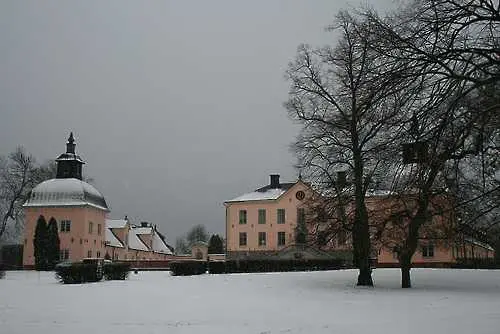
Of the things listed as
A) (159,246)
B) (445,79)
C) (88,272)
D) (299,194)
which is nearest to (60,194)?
(299,194)

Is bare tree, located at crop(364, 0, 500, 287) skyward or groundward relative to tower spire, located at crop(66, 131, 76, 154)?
groundward

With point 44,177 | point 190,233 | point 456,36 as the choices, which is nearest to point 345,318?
point 456,36

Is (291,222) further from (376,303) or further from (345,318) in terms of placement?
(345,318)

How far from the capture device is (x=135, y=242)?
8556cm

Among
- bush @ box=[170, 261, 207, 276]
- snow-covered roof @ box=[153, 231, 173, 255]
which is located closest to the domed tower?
bush @ box=[170, 261, 207, 276]

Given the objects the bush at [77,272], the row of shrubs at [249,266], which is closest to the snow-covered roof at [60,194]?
the row of shrubs at [249,266]

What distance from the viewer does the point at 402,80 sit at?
39.5 ft

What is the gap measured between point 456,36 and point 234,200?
5506 centimetres

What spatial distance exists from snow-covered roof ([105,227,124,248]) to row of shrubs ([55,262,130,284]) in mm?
40092

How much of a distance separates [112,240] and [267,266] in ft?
125

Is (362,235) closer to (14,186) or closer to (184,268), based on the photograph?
(184,268)

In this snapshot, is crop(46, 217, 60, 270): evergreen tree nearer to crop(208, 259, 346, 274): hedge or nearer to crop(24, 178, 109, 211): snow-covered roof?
crop(24, 178, 109, 211): snow-covered roof

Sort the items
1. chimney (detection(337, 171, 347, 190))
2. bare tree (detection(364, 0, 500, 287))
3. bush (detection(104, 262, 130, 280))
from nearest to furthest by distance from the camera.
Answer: bare tree (detection(364, 0, 500, 287)) < chimney (detection(337, 171, 347, 190)) < bush (detection(104, 262, 130, 280))

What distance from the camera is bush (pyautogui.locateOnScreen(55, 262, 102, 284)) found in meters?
29.0
